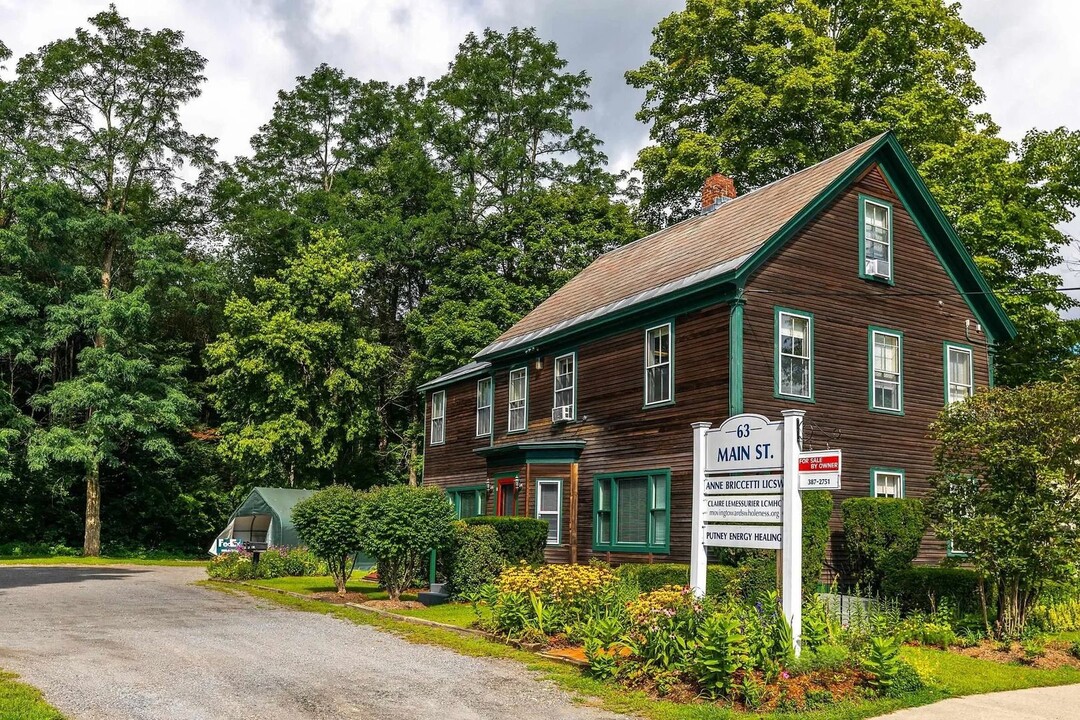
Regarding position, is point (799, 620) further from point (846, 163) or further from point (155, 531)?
point (155, 531)

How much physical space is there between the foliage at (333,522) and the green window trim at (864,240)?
465 inches

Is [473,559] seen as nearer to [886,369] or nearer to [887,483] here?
[887,483]

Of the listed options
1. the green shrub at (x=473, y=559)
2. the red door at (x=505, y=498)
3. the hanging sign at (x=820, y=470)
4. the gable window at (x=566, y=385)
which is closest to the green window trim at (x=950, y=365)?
the gable window at (x=566, y=385)

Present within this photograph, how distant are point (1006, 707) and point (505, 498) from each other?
16.1 metres

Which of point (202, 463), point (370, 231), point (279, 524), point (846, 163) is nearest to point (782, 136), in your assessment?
point (846, 163)

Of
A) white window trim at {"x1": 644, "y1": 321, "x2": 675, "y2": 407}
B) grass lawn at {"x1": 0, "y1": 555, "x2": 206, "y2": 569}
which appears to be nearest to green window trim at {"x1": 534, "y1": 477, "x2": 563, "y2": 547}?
white window trim at {"x1": 644, "y1": 321, "x2": 675, "y2": 407}

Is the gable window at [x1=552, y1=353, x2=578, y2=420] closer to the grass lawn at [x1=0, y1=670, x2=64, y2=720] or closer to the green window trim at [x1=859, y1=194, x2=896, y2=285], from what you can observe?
the green window trim at [x1=859, y1=194, x2=896, y2=285]

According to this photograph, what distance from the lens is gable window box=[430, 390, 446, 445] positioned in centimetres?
3195

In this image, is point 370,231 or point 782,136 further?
point 370,231

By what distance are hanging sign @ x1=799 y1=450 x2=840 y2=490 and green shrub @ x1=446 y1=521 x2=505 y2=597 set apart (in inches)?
378

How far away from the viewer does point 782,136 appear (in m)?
34.9

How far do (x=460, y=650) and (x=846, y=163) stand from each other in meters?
14.3

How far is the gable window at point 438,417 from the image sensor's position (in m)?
32.0

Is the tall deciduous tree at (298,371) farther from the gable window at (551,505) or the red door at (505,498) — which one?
the gable window at (551,505)
